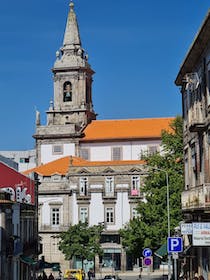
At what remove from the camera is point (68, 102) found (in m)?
93.5

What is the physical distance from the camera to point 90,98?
96562 millimetres

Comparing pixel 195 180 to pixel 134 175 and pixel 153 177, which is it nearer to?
pixel 153 177

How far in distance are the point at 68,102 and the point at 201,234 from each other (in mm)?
73426

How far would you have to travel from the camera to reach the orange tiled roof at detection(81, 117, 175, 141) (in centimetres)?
8731

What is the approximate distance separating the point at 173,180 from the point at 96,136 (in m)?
43.5

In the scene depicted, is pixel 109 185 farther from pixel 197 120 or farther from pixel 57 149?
pixel 197 120

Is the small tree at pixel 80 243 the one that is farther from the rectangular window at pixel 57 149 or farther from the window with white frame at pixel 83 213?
the rectangular window at pixel 57 149

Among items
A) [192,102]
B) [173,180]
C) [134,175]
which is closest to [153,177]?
[173,180]

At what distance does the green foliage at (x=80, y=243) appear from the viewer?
216 feet

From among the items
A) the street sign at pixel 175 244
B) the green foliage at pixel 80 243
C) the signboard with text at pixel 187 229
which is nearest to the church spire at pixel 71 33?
the green foliage at pixel 80 243

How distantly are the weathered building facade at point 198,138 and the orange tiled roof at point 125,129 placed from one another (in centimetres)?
5497

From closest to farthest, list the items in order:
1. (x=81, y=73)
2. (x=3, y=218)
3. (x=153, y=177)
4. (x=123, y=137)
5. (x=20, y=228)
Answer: (x=3, y=218) < (x=20, y=228) < (x=153, y=177) < (x=123, y=137) < (x=81, y=73)

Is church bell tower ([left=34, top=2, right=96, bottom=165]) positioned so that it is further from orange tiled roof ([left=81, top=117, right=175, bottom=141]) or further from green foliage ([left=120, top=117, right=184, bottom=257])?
green foliage ([left=120, top=117, right=184, bottom=257])

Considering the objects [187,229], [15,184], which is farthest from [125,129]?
[187,229]
